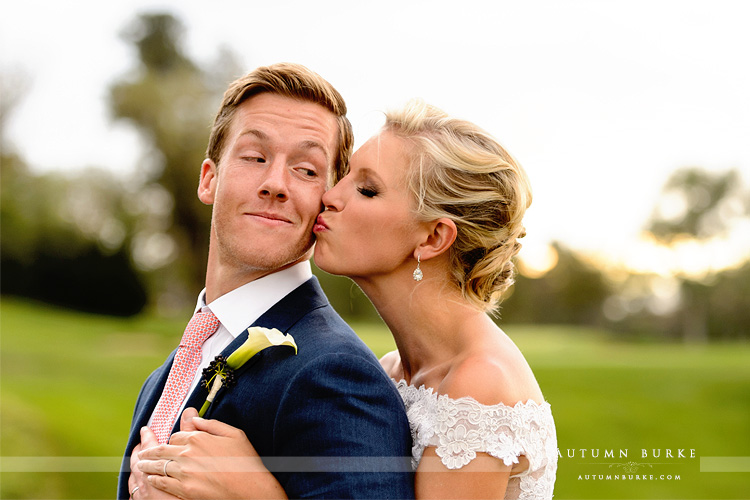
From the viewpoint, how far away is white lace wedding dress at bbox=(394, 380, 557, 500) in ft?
6.20

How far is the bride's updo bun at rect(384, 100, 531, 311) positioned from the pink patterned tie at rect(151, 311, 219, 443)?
76 centimetres

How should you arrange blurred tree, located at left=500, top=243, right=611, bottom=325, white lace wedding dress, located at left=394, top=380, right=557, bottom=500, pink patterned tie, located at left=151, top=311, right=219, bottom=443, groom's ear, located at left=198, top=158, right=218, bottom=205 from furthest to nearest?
blurred tree, located at left=500, top=243, right=611, bottom=325 → groom's ear, located at left=198, top=158, right=218, bottom=205 → pink patterned tie, located at left=151, top=311, right=219, bottom=443 → white lace wedding dress, located at left=394, top=380, right=557, bottom=500

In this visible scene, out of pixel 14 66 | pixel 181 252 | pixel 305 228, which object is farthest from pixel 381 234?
pixel 181 252

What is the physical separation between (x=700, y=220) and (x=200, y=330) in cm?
915

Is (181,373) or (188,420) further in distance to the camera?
(181,373)

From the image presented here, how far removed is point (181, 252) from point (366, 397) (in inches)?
541

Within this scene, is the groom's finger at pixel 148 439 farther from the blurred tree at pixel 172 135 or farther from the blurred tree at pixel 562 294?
the blurred tree at pixel 172 135

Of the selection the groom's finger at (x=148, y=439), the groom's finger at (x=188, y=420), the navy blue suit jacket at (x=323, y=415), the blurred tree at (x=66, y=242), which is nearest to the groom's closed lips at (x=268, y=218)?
the navy blue suit jacket at (x=323, y=415)

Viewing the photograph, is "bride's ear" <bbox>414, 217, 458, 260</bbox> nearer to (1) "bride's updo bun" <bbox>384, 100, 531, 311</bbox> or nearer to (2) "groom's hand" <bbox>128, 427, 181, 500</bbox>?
(1) "bride's updo bun" <bbox>384, 100, 531, 311</bbox>

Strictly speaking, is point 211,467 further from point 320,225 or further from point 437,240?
point 437,240

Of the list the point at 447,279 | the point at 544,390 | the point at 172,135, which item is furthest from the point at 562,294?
the point at 447,279

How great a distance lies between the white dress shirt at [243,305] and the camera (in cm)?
209

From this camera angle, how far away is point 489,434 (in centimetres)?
190

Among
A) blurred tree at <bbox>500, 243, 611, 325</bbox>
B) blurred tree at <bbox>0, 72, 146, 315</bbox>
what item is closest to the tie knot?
blurred tree at <bbox>500, 243, 611, 325</bbox>
